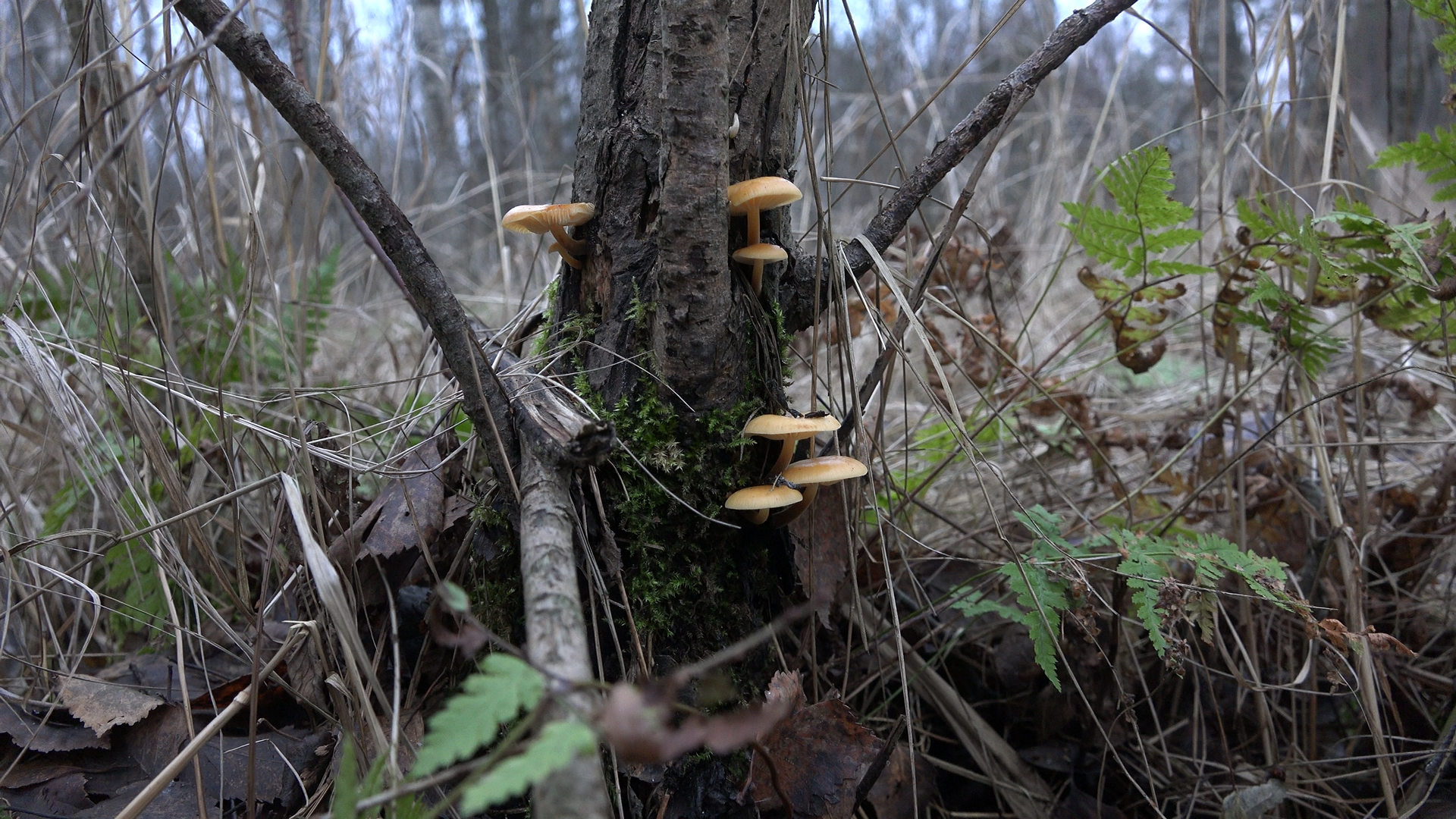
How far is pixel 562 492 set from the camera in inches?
47.1

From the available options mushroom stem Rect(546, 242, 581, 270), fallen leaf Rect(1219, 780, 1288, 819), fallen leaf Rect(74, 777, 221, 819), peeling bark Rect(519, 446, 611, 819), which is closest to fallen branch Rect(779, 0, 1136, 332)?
mushroom stem Rect(546, 242, 581, 270)

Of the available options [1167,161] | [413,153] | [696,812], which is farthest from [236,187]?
[413,153]

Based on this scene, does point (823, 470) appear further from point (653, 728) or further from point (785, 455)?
point (653, 728)

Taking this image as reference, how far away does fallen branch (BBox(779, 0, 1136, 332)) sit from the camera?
4.96ft

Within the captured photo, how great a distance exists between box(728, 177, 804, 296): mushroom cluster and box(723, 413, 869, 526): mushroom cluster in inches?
12.4

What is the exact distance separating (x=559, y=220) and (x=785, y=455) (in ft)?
2.18

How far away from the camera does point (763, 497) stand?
147 centimetres

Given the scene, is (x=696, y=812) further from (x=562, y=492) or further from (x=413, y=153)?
(x=413, y=153)

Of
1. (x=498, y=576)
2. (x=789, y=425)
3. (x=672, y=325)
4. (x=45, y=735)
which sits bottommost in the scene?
(x=45, y=735)

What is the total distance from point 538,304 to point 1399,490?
8.34 ft

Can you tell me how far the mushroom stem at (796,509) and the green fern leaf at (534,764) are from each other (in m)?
1.00

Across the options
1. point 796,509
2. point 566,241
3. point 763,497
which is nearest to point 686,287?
point 566,241

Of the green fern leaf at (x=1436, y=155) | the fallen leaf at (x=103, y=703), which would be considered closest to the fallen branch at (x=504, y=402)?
the fallen leaf at (x=103, y=703)

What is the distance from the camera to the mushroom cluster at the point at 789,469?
1476mm
